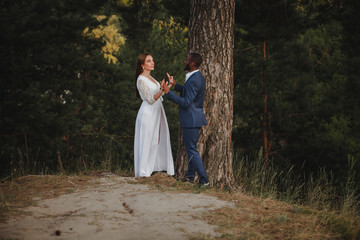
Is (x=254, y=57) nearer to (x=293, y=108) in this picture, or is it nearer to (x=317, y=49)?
(x=293, y=108)

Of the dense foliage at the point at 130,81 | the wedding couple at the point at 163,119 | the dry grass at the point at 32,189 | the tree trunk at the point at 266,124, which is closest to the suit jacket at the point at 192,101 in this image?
the wedding couple at the point at 163,119

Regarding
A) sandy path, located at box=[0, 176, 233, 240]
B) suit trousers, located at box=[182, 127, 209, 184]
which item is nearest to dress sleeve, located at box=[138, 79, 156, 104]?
suit trousers, located at box=[182, 127, 209, 184]

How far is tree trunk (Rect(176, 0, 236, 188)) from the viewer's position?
6.40 m

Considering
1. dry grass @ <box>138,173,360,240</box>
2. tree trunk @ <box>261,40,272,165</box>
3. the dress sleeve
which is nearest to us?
dry grass @ <box>138,173,360,240</box>

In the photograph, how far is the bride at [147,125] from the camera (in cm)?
642

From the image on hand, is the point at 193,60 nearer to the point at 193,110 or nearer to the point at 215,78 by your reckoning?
the point at 215,78

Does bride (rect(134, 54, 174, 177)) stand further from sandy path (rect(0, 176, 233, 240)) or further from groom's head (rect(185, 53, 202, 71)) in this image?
sandy path (rect(0, 176, 233, 240))

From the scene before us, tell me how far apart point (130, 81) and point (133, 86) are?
176 mm

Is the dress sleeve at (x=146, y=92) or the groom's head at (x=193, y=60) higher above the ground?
the groom's head at (x=193, y=60)

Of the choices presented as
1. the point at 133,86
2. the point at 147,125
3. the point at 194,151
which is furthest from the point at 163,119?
the point at 133,86

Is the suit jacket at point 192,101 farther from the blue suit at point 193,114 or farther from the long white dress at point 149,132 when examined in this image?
the long white dress at point 149,132

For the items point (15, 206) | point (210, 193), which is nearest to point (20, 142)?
point (15, 206)

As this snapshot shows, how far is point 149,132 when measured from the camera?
651cm

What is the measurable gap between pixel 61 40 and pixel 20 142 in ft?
8.74
